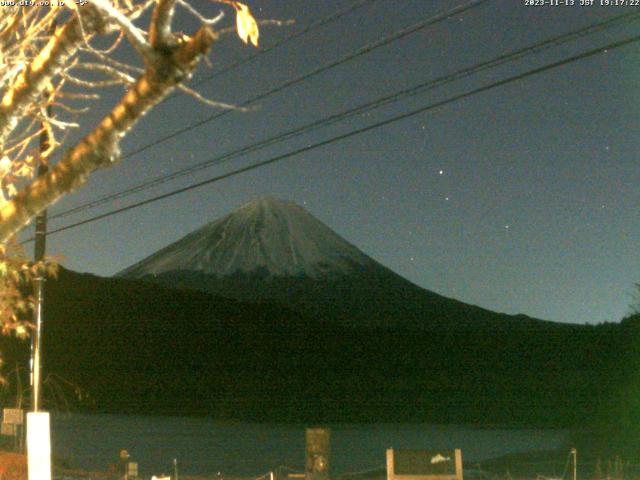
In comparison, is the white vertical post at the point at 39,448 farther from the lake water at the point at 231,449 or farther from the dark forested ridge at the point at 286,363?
the dark forested ridge at the point at 286,363

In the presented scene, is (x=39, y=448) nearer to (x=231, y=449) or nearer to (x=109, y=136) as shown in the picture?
(x=109, y=136)

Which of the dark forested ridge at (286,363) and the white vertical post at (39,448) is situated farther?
the dark forested ridge at (286,363)

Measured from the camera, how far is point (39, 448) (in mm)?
10406

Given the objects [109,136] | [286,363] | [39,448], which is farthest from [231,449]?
[286,363]

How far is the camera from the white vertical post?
10.1 m

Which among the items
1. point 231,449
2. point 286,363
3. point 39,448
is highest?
point 286,363

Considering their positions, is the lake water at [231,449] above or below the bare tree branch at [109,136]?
below

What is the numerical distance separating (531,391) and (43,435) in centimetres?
13853

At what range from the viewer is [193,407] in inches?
5236

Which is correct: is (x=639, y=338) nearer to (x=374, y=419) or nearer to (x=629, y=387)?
(x=629, y=387)

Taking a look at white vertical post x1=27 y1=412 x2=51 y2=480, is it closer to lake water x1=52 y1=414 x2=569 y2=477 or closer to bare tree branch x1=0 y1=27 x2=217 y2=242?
bare tree branch x1=0 y1=27 x2=217 y2=242

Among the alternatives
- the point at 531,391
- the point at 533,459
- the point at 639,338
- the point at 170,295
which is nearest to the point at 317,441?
the point at 533,459

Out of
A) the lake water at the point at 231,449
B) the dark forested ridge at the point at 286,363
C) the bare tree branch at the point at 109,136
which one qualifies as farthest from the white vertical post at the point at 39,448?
the dark forested ridge at the point at 286,363

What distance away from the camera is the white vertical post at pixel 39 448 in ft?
33.2
